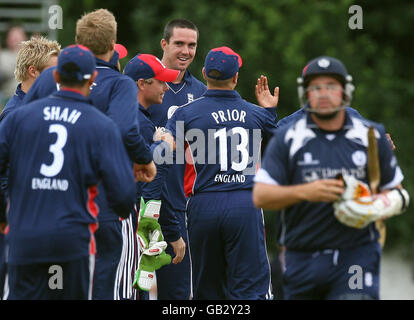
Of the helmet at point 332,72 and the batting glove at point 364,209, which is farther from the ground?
the helmet at point 332,72

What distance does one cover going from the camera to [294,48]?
18.3 m

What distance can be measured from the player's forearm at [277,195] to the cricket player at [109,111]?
1393 mm

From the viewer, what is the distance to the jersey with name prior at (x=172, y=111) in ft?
29.5

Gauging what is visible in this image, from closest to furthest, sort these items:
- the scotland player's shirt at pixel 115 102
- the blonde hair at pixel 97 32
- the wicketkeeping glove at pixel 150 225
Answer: the scotland player's shirt at pixel 115 102 → the blonde hair at pixel 97 32 → the wicketkeeping glove at pixel 150 225

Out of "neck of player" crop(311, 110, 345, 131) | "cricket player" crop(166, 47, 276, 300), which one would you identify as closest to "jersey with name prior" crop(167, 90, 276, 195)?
"cricket player" crop(166, 47, 276, 300)

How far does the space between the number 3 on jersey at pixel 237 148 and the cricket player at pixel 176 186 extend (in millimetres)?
580

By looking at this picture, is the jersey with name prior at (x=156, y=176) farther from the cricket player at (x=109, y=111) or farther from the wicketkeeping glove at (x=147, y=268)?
the cricket player at (x=109, y=111)

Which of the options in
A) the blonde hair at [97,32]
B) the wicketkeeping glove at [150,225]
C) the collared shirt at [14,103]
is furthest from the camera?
the wicketkeeping glove at [150,225]

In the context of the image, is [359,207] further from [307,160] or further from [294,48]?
[294,48]

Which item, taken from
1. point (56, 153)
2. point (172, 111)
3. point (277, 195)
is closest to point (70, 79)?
point (56, 153)

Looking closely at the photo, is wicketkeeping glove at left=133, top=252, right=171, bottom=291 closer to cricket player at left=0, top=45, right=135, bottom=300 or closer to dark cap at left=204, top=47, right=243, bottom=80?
dark cap at left=204, top=47, right=243, bottom=80

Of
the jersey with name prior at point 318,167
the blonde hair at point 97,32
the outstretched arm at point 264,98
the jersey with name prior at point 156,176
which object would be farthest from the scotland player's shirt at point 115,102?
the outstretched arm at point 264,98

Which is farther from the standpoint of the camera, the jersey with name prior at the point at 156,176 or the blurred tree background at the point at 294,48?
the blurred tree background at the point at 294,48

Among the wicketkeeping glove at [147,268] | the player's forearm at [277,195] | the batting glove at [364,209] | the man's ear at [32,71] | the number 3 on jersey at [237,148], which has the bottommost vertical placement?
the wicketkeeping glove at [147,268]
